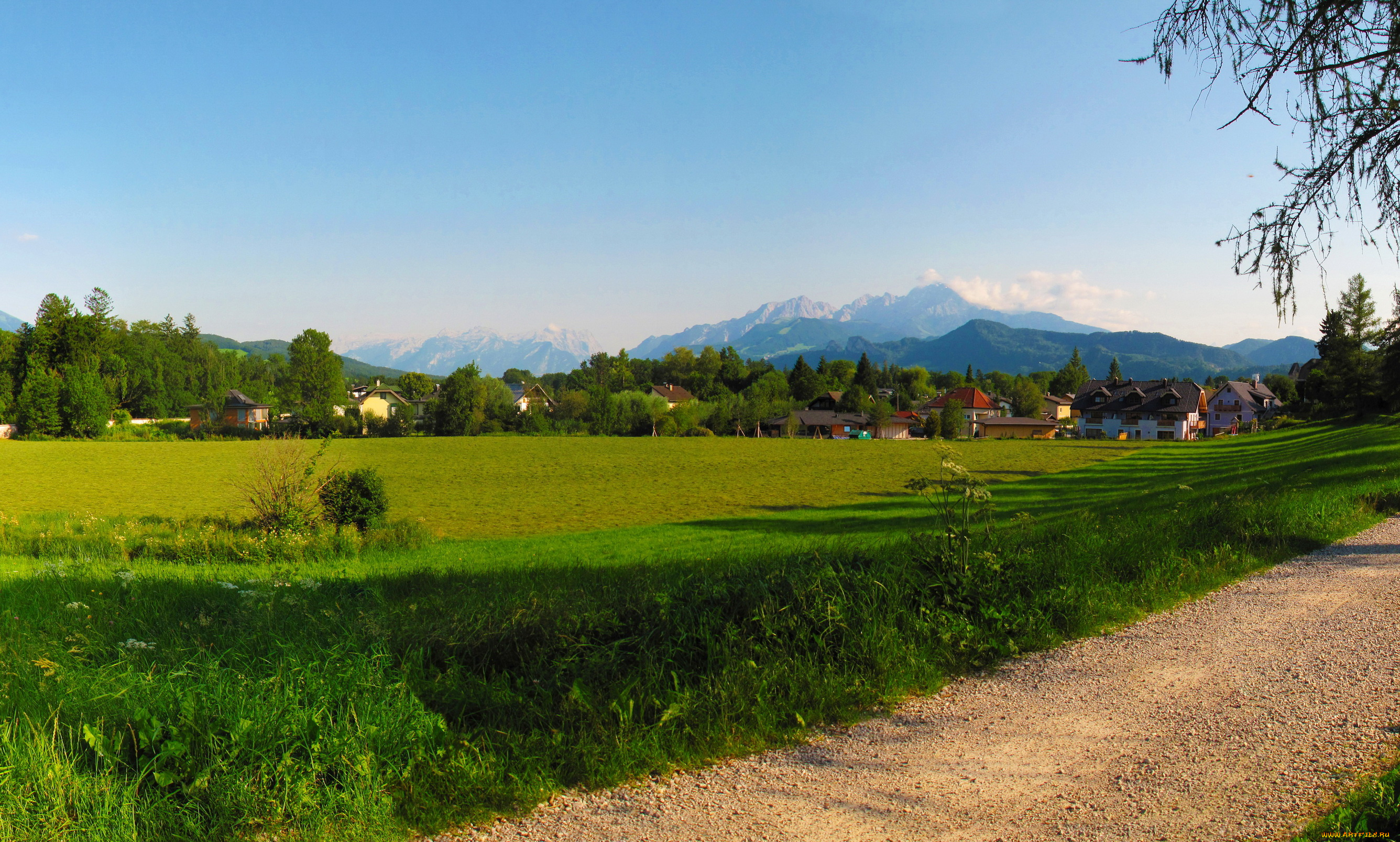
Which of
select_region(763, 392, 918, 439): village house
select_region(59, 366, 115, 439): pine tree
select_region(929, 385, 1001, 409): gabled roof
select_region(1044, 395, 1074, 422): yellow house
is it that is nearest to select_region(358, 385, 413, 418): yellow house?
select_region(59, 366, 115, 439): pine tree

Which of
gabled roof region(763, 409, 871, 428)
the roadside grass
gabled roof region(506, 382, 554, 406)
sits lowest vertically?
gabled roof region(763, 409, 871, 428)

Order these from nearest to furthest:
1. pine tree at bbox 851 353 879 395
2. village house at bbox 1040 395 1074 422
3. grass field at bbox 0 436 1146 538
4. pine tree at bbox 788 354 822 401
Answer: grass field at bbox 0 436 1146 538, pine tree at bbox 851 353 879 395, pine tree at bbox 788 354 822 401, village house at bbox 1040 395 1074 422

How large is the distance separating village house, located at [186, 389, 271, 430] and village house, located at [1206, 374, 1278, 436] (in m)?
144

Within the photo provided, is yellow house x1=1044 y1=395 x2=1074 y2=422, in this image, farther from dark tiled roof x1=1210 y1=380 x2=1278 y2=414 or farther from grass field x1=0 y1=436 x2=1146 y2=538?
grass field x1=0 y1=436 x2=1146 y2=538

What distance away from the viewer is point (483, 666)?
5.51m

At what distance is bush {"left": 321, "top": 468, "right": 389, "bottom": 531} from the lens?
21.5 m

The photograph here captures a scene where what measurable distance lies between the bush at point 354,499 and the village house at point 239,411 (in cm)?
9931

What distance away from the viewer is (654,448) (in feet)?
271

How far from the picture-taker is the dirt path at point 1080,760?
11.4 ft

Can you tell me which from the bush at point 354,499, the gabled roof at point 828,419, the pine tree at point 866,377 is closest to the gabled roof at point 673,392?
the gabled roof at point 828,419

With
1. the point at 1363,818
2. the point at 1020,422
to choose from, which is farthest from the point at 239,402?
the point at 1363,818

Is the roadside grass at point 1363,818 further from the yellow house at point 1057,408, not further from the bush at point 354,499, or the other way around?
the yellow house at point 1057,408

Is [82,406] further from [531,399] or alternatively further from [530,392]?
[530,392]

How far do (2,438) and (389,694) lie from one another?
113780 millimetres
